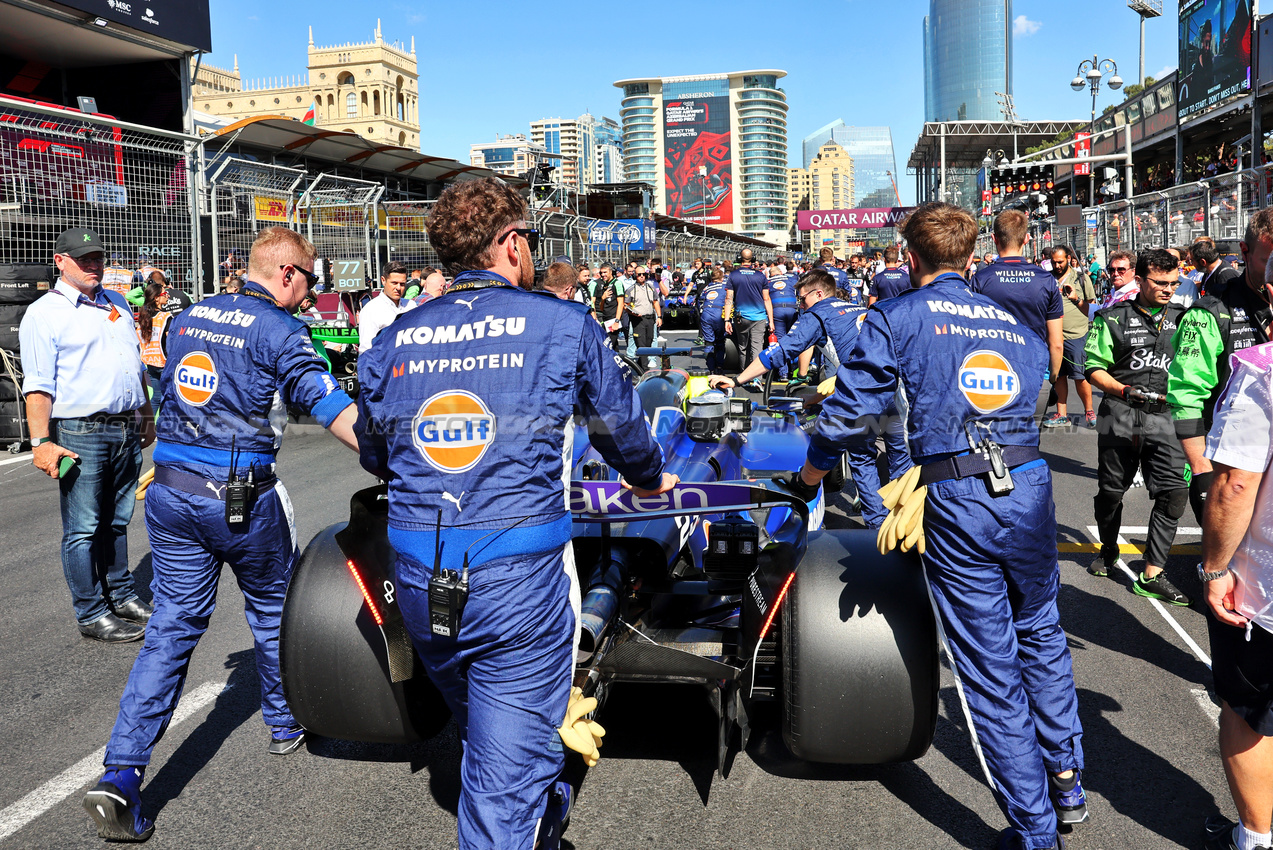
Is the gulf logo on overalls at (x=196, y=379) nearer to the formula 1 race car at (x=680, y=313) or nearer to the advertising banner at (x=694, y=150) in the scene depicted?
the formula 1 race car at (x=680, y=313)

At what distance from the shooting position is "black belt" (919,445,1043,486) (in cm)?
280

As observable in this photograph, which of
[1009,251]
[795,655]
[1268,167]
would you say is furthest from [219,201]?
[1268,167]

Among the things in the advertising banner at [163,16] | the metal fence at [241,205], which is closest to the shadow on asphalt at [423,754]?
the metal fence at [241,205]

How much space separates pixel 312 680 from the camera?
3.19 meters

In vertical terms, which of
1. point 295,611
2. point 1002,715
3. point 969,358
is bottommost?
point 1002,715

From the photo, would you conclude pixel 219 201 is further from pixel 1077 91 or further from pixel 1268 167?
pixel 1077 91

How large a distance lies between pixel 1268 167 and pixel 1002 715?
1283cm

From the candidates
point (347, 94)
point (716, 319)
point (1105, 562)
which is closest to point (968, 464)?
point (1105, 562)

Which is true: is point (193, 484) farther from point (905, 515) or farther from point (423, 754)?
point (905, 515)

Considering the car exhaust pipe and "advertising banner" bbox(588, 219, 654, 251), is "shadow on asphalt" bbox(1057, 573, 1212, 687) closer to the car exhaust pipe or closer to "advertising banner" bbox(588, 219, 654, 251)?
the car exhaust pipe

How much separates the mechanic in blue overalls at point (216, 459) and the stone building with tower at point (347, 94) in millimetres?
122373

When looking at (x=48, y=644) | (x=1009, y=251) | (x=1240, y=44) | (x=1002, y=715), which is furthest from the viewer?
(x=1240, y=44)

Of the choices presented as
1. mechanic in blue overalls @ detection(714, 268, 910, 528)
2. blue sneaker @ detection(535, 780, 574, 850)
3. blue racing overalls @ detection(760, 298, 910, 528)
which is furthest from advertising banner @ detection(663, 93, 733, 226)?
blue sneaker @ detection(535, 780, 574, 850)

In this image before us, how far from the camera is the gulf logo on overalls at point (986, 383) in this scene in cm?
286
